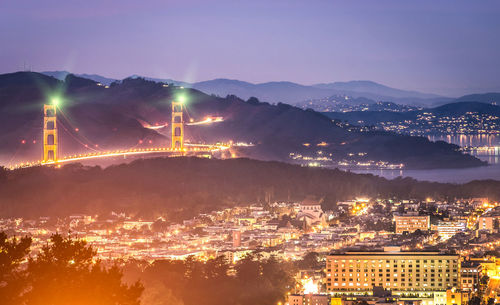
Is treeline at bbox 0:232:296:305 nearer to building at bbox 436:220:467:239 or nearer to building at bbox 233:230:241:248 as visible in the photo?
building at bbox 233:230:241:248

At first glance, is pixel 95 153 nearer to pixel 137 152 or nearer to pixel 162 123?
pixel 137 152

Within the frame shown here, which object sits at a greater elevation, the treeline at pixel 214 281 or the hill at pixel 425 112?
the hill at pixel 425 112

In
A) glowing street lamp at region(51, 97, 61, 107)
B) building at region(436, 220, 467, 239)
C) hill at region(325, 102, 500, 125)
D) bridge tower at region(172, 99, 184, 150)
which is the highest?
hill at region(325, 102, 500, 125)

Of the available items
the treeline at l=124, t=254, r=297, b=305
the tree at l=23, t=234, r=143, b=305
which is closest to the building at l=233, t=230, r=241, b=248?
the treeline at l=124, t=254, r=297, b=305

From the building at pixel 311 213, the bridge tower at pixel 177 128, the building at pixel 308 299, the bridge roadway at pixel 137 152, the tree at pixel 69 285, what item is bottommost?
the building at pixel 308 299

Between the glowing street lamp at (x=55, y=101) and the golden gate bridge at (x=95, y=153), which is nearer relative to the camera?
the golden gate bridge at (x=95, y=153)

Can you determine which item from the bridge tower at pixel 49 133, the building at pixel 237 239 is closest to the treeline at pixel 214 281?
the building at pixel 237 239

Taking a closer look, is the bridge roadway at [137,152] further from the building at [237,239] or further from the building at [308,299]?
the building at [308,299]

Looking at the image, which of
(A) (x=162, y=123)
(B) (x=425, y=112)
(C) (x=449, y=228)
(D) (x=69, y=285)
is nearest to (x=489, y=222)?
(C) (x=449, y=228)
